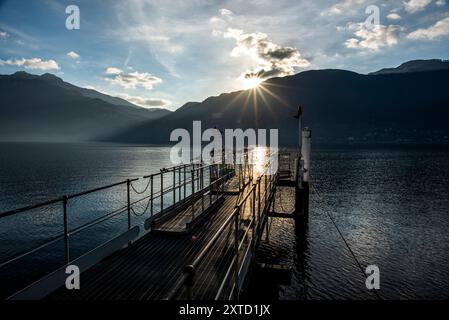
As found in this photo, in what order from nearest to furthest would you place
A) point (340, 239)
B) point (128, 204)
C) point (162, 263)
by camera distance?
point (162, 263)
point (128, 204)
point (340, 239)

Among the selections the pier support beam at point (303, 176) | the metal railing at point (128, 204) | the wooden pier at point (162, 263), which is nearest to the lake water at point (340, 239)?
the metal railing at point (128, 204)

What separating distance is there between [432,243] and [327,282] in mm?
12284

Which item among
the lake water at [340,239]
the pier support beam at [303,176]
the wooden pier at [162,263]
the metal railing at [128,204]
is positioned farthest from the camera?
the pier support beam at [303,176]

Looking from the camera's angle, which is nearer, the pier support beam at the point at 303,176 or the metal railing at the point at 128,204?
the metal railing at the point at 128,204

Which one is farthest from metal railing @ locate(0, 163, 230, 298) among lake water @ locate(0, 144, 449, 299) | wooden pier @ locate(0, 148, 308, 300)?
lake water @ locate(0, 144, 449, 299)

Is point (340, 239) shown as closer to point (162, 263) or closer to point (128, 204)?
point (128, 204)

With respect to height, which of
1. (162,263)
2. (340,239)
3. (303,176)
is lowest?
(340,239)

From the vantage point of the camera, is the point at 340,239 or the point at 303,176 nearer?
the point at 303,176

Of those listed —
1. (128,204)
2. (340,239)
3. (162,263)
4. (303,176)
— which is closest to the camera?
(162,263)

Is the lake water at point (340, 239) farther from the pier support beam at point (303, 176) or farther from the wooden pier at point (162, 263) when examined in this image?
the wooden pier at point (162, 263)

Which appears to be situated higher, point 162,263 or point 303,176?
point 303,176

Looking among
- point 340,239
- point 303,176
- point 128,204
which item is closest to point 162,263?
point 128,204

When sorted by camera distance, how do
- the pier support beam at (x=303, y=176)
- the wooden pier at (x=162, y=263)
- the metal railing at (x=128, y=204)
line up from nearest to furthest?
the wooden pier at (x=162, y=263) < the metal railing at (x=128, y=204) < the pier support beam at (x=303, y=176)

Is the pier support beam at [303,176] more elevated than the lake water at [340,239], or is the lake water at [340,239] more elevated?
the pier support beam at [303,176]
